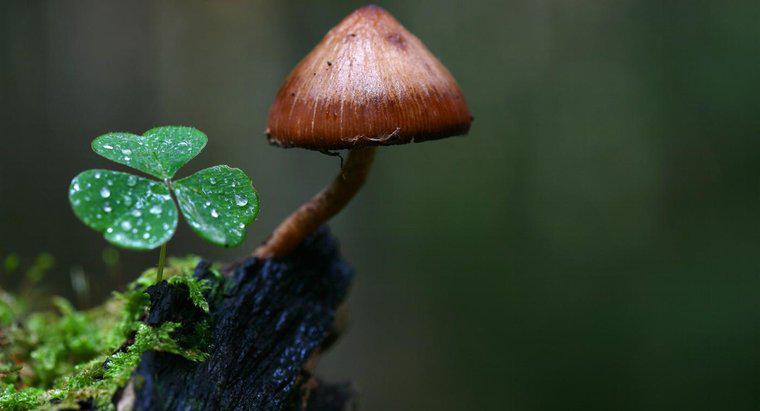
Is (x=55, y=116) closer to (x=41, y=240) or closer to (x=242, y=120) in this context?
(x=41, y=240)

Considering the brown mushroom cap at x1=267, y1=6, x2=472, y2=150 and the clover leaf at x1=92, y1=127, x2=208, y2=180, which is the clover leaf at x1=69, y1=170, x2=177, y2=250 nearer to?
the clover leaf at x1=92, y1=127, x2=208, y2=180

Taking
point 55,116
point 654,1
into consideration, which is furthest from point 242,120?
point 654,1

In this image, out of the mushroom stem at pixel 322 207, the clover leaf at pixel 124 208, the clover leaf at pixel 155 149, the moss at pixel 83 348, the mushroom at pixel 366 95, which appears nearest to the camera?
the clover leaf at pixel 124 208

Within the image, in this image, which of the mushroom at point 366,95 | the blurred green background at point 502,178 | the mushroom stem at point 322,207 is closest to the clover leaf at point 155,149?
the mushroom at point 366,95

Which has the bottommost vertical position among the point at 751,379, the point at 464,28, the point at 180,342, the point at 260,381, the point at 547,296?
the point at 751,379

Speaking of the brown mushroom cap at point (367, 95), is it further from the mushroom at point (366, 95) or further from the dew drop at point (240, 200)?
the dew drop at point (240, 200)

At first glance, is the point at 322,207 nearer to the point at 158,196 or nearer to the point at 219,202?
the point at 219,202
